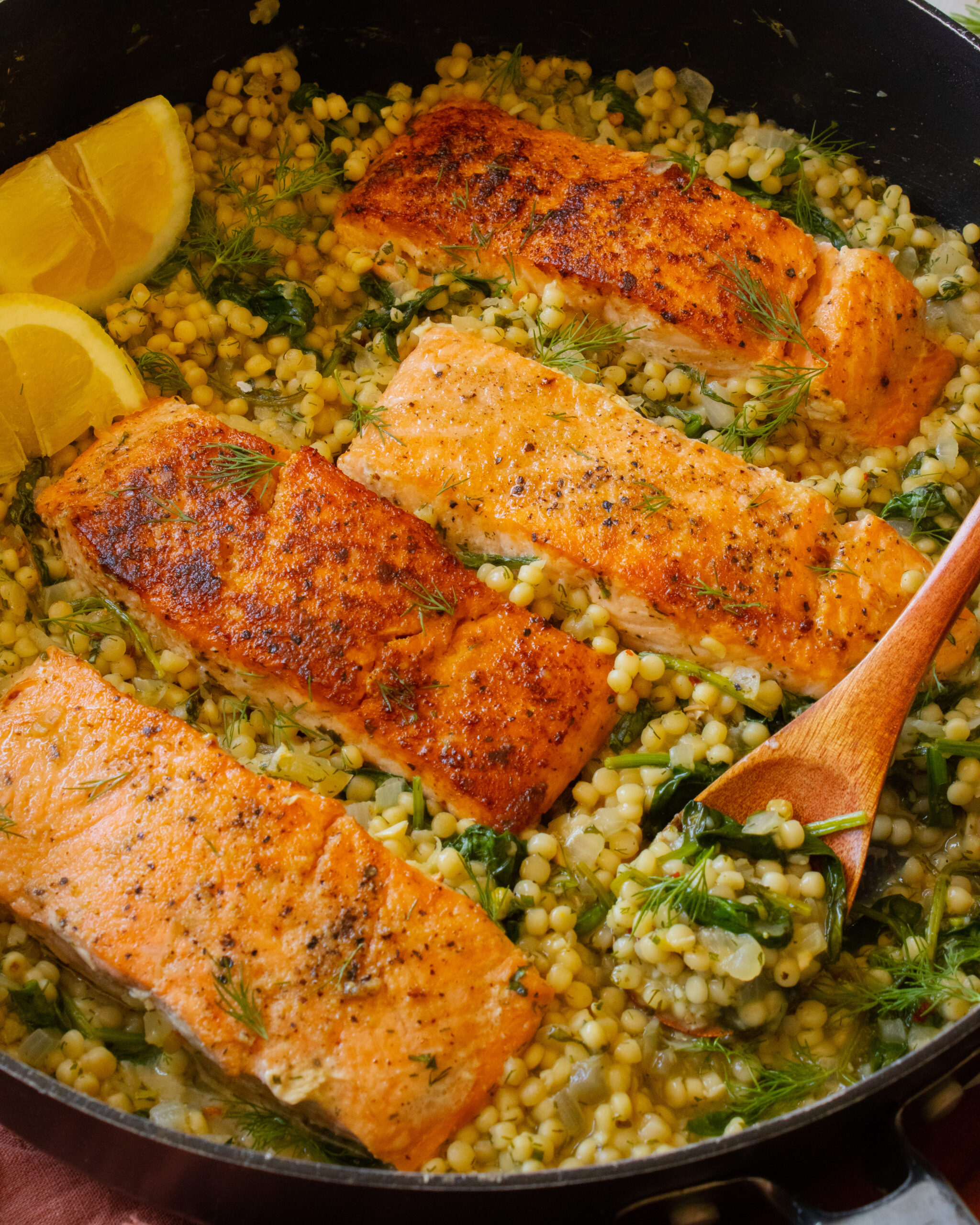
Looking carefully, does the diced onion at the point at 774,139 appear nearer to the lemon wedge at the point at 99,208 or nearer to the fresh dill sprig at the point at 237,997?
the lemon wedge at the point at 99,208

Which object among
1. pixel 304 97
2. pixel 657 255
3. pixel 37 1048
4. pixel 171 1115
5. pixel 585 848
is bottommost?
pixel 37 1048

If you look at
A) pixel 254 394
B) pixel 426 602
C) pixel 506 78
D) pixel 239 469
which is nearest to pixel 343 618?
pixel 426 602

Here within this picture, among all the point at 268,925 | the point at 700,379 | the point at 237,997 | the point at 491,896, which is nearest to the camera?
the point at 237,997

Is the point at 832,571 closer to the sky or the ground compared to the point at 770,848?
closer to the sky

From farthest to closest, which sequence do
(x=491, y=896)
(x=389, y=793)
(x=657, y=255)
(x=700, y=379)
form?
1. (x=700, y=379)
2. (x=657, y=255)
3. (x=389, y=793)
4. (x=491, y=896)

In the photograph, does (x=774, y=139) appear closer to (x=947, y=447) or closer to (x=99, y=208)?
(x=947, y=447)

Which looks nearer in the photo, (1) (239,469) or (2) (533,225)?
(1) (239,469)

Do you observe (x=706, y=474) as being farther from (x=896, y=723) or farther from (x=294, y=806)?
(x=294, y=806)

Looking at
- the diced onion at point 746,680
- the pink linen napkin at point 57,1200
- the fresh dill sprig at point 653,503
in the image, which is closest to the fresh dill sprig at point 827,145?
the fresh dill sprig at point 653,503
